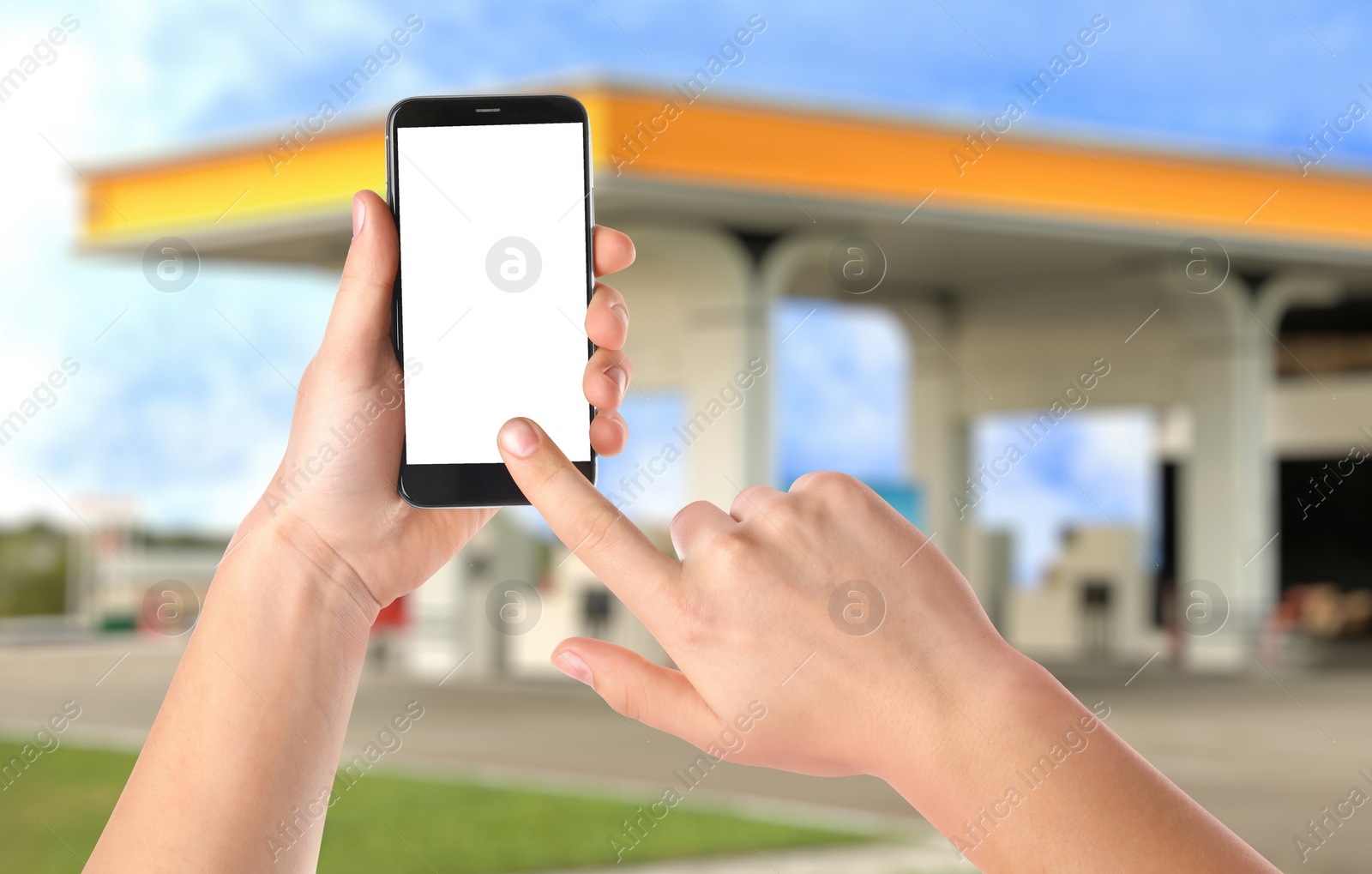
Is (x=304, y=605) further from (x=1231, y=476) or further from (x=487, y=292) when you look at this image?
(x=1231, y=476)

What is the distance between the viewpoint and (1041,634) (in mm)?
22750

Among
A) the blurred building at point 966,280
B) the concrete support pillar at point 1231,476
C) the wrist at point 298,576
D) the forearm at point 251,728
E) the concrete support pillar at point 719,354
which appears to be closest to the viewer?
the forearm at point 251,728

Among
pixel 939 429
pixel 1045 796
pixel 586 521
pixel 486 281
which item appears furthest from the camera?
pixel 939 429

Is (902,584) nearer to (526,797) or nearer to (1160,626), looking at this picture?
(526,797)

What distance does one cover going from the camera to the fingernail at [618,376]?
154 cm

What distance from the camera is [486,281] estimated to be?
174cm

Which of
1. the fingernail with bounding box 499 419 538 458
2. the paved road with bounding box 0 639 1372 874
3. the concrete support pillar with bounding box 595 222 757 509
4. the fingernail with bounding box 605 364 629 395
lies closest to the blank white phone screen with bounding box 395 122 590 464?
the fingernail with bounding box 605 364 629 395

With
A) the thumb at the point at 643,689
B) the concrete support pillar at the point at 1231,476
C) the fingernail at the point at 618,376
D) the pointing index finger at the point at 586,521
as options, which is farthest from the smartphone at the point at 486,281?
the concrete support pillar at the point at 1231,476

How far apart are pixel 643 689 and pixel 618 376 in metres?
0.55

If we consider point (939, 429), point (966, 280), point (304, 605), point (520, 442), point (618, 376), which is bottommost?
point (304, 605)

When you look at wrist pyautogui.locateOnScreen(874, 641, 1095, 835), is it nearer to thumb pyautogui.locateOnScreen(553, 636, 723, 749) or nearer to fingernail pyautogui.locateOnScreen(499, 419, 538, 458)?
thumb pyautogui.locateOnScreen(553, 636, 723, 749)

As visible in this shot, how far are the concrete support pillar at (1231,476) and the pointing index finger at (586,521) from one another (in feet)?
62.4

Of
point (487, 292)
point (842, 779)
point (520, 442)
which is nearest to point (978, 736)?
point (520, 442)

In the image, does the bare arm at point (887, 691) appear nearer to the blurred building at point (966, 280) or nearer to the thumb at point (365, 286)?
the thumb at point (365, 286)
